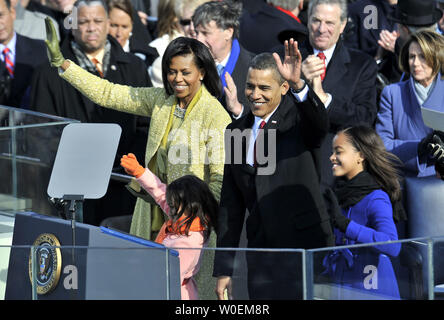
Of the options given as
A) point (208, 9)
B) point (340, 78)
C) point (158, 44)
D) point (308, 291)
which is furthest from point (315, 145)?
point (158, 44)

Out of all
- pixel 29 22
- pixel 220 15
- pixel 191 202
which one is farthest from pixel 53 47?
pixel 29 22

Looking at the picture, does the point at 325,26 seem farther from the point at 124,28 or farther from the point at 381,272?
the point at 381,272

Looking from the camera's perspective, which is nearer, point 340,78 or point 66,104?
point 340,78

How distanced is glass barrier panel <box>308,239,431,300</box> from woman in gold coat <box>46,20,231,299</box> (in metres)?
1.45

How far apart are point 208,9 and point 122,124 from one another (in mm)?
1098

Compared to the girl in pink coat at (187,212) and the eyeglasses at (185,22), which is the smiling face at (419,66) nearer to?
the girl in pink coat at (187,212)

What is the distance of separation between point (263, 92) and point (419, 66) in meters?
1.77

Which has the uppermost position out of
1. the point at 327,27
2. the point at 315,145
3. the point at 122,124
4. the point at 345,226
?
the point at 327,27

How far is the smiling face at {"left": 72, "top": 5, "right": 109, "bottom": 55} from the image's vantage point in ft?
25.1

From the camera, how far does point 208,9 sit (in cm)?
711

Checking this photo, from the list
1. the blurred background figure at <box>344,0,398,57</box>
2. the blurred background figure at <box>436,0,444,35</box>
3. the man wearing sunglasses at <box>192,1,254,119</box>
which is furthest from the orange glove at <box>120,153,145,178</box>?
the blurred background figure at <box>436,0,444,35</box>

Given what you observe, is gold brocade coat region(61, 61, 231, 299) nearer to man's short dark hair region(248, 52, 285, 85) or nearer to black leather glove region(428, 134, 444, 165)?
man's short dark hair region(248, 52, 285, 85)

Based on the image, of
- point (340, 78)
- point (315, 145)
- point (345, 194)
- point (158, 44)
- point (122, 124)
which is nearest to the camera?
point (315, 145)
